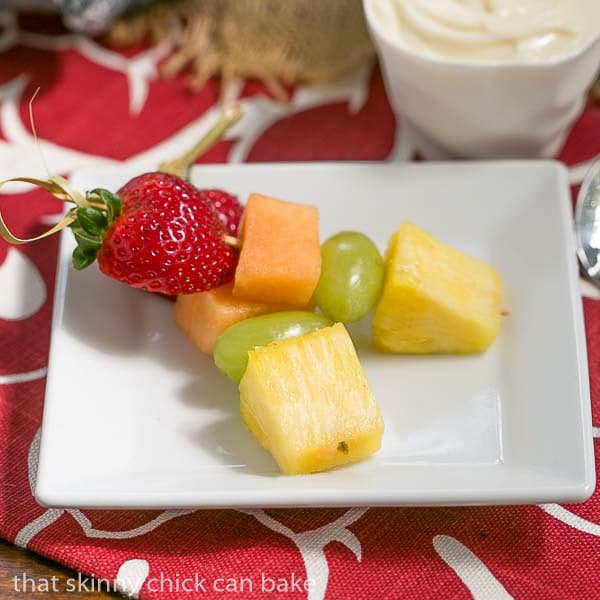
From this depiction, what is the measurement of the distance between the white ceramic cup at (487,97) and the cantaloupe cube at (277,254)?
0.27 meters

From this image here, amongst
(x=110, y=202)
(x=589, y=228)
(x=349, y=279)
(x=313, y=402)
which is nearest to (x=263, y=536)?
(x=313, y=402)

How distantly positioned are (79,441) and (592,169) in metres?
0.80

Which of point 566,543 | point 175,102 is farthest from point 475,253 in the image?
point 175,102

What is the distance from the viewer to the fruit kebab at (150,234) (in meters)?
1.21

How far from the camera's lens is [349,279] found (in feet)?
4.12

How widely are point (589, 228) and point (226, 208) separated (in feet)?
1.60

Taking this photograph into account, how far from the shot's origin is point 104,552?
3.85 ft

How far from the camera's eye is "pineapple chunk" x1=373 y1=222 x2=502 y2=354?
4.14ft

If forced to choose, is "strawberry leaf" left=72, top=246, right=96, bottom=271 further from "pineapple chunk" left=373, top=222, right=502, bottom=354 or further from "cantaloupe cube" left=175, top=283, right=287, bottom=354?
"pineapple chunk" left=373, top=222, right=502, bottom=354

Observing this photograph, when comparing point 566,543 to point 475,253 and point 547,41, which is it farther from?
point 547,41

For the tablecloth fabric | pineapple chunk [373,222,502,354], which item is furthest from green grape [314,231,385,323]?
the tablecloth fabric

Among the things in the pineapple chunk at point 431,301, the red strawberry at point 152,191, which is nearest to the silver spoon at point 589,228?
the pineapple chunk at point 431,301

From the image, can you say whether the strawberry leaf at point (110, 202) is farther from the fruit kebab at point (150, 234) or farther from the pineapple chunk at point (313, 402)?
the pineapple chunk at point (313, 402)

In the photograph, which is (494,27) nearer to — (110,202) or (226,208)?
(226,208)
